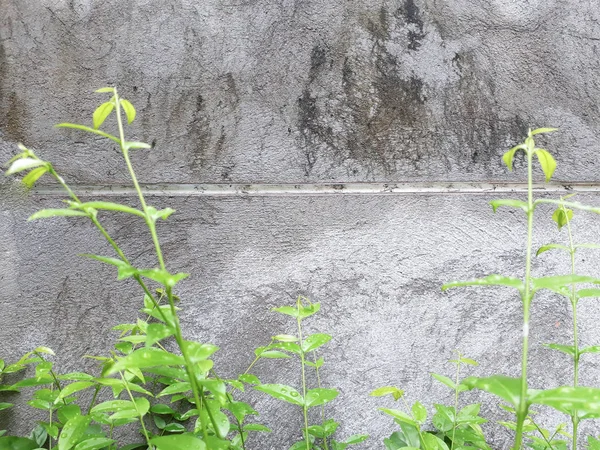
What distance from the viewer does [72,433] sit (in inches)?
38.3

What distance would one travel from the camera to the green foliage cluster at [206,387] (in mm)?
593

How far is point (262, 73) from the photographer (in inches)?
68.7

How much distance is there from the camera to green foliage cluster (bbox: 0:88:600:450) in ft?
1.94

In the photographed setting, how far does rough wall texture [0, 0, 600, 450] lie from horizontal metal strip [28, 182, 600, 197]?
16 mm

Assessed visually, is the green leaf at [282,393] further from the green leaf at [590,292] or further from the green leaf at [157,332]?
the green leaf at [590,292]

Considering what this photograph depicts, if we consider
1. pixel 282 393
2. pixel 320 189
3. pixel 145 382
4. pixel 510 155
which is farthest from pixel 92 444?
pixel 320 189

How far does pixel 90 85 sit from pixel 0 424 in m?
1.10

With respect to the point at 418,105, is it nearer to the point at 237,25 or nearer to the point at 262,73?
the point at 262,73

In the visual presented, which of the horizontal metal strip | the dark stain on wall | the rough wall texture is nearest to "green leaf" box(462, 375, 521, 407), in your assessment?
the rough wall texture

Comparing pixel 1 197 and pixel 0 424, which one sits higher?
pixel 1 197

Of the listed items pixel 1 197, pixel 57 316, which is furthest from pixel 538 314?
pixel 1 197

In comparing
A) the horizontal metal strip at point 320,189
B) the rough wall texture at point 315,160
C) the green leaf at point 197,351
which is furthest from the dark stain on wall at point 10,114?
the green leaf at point 197,351

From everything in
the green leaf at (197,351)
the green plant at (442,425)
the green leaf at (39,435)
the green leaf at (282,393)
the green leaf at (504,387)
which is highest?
the green leaf at (197,351)

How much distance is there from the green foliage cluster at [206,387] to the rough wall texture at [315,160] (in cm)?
14
